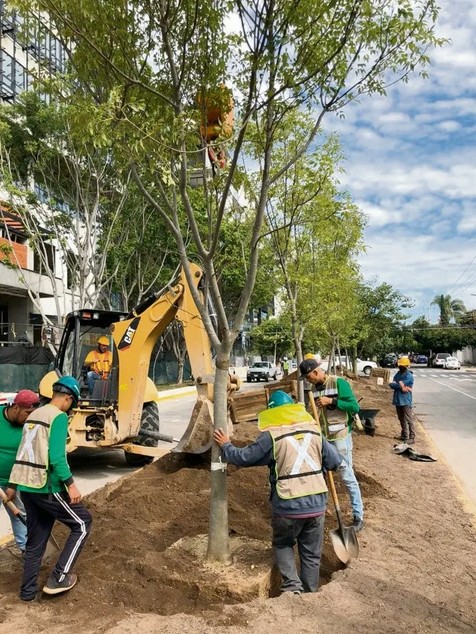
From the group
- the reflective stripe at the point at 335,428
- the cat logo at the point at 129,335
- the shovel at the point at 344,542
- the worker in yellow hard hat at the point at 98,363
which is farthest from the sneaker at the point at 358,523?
the worker in yellow hard hat at the point at 98,363

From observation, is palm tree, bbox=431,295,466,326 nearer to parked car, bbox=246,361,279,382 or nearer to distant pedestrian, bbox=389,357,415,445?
parked car, bbox=246,361,279,382

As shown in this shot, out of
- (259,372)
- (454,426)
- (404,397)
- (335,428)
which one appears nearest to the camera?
(335,428)

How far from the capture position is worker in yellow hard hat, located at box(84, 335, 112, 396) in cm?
913

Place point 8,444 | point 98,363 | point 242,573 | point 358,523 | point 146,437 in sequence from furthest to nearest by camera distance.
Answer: point 146,437 < point 98,363 < point 358,523 < point 8,444 < point 242,573

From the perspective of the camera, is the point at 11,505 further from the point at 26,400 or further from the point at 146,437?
the point at 146,437

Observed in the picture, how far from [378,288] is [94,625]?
33.3 m

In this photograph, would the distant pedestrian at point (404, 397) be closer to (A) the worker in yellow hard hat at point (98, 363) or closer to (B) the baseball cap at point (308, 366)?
(A) the worker in yellow hard hat at point (98, 363)

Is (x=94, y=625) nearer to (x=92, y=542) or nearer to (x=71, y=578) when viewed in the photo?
(x=71, y=578)

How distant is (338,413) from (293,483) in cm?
186

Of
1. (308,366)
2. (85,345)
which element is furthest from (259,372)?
(308,366)

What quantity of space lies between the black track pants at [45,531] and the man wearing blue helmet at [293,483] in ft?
4.25

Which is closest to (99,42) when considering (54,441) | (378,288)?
(54,441)

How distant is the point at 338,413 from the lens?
18.6 ft

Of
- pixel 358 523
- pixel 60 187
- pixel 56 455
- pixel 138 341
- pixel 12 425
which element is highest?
pixel 60 187
